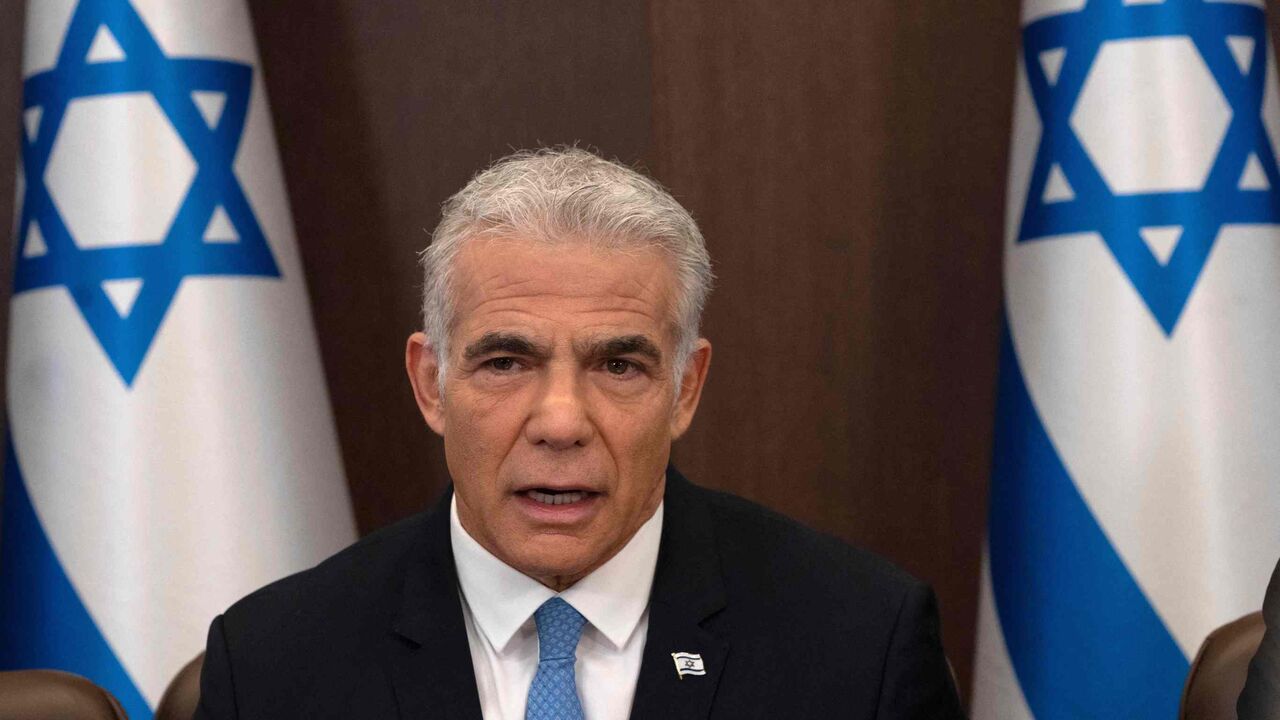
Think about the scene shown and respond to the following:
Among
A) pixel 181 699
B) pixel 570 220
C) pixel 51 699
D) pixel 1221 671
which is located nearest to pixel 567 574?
pixel 570 220

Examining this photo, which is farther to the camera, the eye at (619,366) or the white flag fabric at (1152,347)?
the white flag fabric at (1152,347)

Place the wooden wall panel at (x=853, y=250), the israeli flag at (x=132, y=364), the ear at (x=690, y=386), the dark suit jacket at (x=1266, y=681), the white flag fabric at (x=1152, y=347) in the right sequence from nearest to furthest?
the dark suit jacket at (x=1266, y=681), the ear at (x=690, y=386), the white flag fabric at (x=1152, y=347), the israeli flag at (x=132, y=364), the wooden wall panel at (x=853, y=250)

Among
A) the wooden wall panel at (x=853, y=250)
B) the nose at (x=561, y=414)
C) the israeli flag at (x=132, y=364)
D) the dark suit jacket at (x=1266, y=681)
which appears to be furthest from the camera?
the wooden wall panel at (x=853, y=250)

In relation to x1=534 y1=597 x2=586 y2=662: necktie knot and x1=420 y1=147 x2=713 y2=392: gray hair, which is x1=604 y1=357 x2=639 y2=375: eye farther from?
x1=534 y1=597 x2=586 y2=662: necktie knot

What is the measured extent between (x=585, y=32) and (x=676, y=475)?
1803 millimetres

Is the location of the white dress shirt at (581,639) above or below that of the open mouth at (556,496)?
below

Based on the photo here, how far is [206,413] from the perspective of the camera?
2.98 meters

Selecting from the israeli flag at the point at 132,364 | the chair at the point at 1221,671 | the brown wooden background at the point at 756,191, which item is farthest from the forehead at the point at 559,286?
the brown wooden background at the point at 756,191

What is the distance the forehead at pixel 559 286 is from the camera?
1.80 meters

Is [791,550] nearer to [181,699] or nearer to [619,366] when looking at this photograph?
[619,366]

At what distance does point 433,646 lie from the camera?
185cm

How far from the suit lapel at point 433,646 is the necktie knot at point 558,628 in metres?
0.10

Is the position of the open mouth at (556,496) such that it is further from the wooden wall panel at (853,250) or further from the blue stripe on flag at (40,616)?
the wooden wall panel at (853,250)

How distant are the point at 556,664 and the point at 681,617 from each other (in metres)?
0.18
